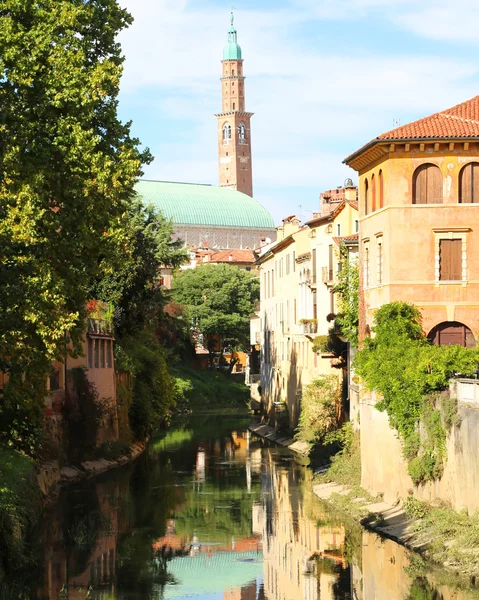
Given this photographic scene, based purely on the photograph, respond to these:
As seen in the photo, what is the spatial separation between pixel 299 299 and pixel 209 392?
3777cm

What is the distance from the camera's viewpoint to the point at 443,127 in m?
38.1

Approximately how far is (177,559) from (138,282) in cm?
2715

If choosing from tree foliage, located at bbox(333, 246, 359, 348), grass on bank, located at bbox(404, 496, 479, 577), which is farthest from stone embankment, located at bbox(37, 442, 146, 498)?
grass on bank, located at bbox(404, 496, 479, 577)

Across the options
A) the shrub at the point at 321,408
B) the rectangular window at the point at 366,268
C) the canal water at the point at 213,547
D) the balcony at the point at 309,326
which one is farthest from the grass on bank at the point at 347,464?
the balcony at the point at 309,326

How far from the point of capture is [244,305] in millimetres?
117500

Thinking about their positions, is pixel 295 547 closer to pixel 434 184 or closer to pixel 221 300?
pixel 434 184

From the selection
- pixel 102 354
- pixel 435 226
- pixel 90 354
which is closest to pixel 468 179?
pixel 435 226

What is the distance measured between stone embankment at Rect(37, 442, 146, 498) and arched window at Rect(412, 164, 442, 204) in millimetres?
14026

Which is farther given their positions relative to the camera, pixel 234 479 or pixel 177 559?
pixel 234 479

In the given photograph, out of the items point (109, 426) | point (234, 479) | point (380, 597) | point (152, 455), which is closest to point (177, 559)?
point (380, 597)

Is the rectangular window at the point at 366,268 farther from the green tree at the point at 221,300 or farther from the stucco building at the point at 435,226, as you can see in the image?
the green tree at the point at 221,300

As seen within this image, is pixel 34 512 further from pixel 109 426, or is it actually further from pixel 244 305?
pixel 244 305

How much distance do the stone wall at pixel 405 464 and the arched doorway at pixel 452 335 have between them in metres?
2.69

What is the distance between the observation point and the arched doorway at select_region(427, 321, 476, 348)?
38219mm
